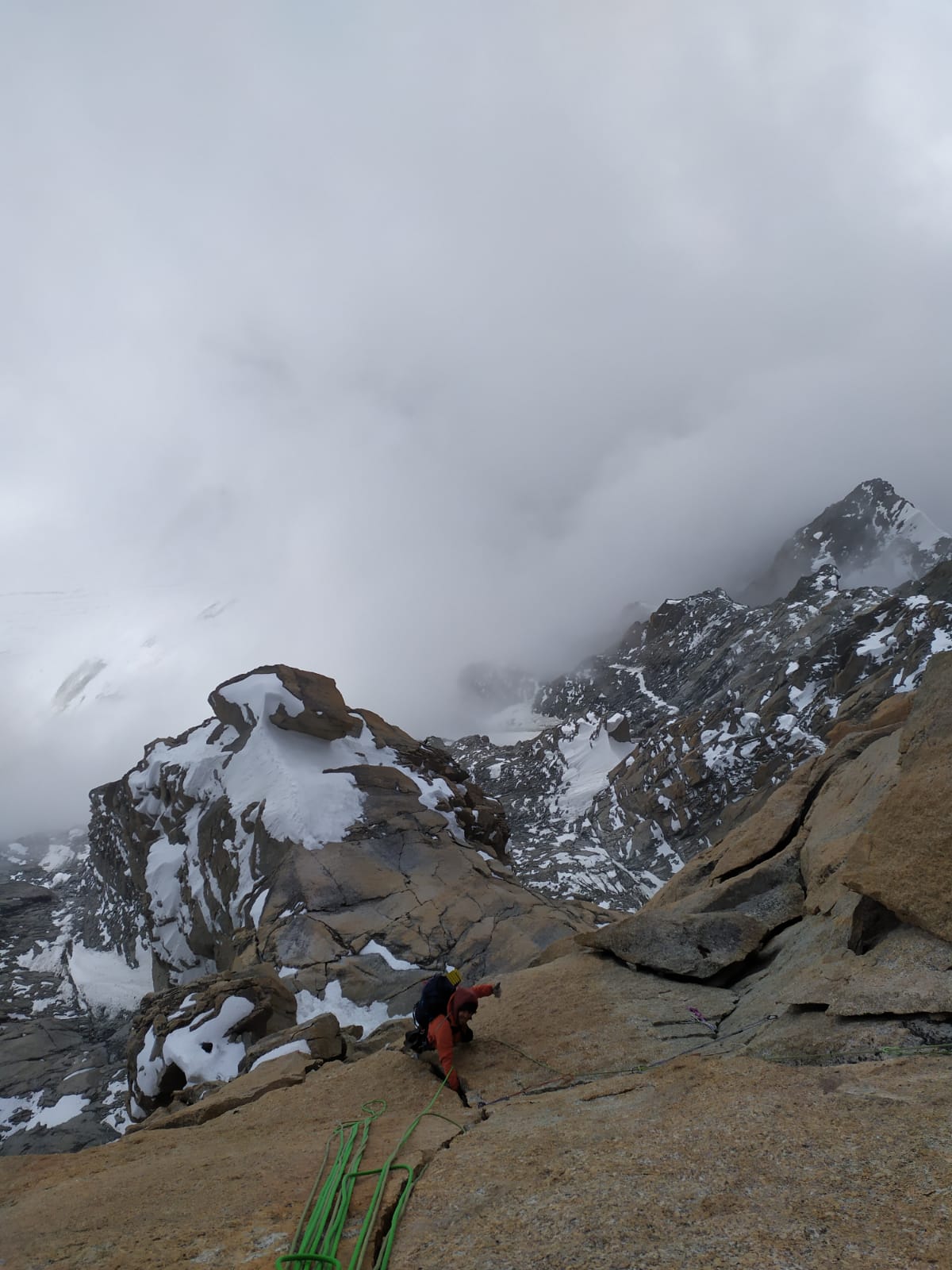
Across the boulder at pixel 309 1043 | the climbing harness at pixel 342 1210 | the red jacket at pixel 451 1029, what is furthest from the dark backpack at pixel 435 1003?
the boulder at pixel 309 1043

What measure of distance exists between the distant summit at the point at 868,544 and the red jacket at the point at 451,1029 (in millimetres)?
175905

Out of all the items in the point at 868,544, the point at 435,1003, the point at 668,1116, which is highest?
the point at 868,544

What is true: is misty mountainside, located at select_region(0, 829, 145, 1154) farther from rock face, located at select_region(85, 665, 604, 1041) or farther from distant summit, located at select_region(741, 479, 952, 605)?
distant summit, located at select_region(741, 479, 952, 605)

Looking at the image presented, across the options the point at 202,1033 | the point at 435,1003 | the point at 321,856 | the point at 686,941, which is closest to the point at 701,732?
the point at 321,856

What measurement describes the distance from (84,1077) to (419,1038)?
1226 inches

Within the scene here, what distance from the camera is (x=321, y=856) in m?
21.3

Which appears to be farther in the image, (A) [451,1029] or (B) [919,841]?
(A) [451,1029]

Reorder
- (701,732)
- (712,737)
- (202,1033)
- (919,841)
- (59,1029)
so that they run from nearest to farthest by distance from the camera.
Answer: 1. (919,841)
2. (202,1033)
3. (59,1029)
4. (712,737)
5. (701,732)

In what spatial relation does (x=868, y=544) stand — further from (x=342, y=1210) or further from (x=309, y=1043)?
(x=342, y=1210)

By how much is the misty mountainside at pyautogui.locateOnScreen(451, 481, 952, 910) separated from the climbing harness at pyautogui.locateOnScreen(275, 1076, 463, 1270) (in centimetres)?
1855

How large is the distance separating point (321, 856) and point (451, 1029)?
15.3m

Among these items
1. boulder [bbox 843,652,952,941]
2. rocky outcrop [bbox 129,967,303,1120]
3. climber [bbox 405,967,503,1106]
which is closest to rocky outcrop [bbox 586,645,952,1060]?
boulder [bbox 843,652,952,941]

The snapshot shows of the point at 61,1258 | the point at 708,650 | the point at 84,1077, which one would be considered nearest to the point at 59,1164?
the point at 61,1258

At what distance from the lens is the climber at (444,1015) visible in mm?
7105
